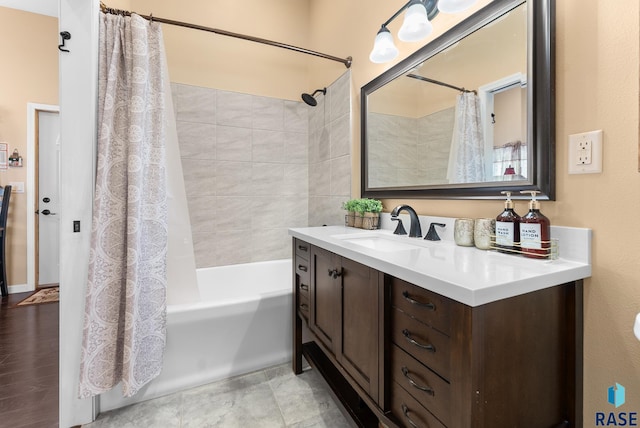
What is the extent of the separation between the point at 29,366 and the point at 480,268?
260 cm

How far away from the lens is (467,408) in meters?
0.66

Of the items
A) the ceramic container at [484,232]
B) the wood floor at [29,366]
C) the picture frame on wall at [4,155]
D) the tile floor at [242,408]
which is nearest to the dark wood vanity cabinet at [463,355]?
the ceramic container at [484,232]

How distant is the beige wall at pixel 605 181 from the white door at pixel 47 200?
4.51 metres

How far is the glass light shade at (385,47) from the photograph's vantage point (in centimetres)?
158

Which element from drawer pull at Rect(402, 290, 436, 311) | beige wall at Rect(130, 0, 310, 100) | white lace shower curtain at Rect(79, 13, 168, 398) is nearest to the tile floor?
white lace shower curtain at Rect(79, 13, 168, 398)

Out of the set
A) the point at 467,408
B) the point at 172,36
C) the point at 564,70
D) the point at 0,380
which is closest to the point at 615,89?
the point at 564,70

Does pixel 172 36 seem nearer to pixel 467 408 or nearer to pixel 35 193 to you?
pixel 35 193

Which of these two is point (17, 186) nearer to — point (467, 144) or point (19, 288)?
point (19, 288)

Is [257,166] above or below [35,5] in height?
below

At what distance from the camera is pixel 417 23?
1.35 m

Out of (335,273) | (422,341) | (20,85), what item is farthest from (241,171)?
(20,85)

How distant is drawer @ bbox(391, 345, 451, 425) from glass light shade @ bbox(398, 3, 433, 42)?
1386 millimetres

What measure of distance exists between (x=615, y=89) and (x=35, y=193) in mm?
4670

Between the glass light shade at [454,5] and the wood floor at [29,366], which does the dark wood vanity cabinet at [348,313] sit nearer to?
the glass light shade at [454,5]
